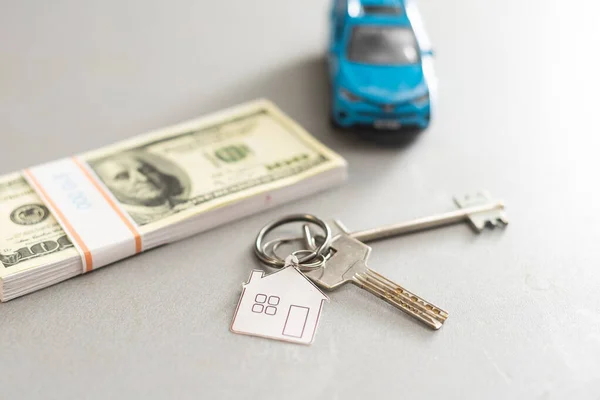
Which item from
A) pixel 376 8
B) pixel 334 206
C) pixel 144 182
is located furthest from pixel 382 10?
pixel 144 182

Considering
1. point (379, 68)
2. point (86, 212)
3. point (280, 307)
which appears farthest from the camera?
point (379, 68)

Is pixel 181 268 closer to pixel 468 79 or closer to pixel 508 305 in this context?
pixel 508 305

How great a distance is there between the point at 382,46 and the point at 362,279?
0.44 meters

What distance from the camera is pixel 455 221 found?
39.0 inches

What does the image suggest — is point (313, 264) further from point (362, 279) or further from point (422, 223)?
point (422, 223)

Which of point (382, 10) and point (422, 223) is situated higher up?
point (382, 10)

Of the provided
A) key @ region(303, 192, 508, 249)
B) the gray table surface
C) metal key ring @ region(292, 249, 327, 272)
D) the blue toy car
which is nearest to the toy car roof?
the blue toy car

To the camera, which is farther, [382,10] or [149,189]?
[382,10]

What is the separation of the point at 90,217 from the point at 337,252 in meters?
0.32

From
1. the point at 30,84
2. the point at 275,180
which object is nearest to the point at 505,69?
the point at 275,180

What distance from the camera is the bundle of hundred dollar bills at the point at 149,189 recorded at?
35.2 inches

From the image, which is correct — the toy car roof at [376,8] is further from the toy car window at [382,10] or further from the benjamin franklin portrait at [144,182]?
the benjamin franklin portrait at [144,182]

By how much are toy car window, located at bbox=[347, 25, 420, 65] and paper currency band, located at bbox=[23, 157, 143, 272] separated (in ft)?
1.45

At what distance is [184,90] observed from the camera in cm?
124
